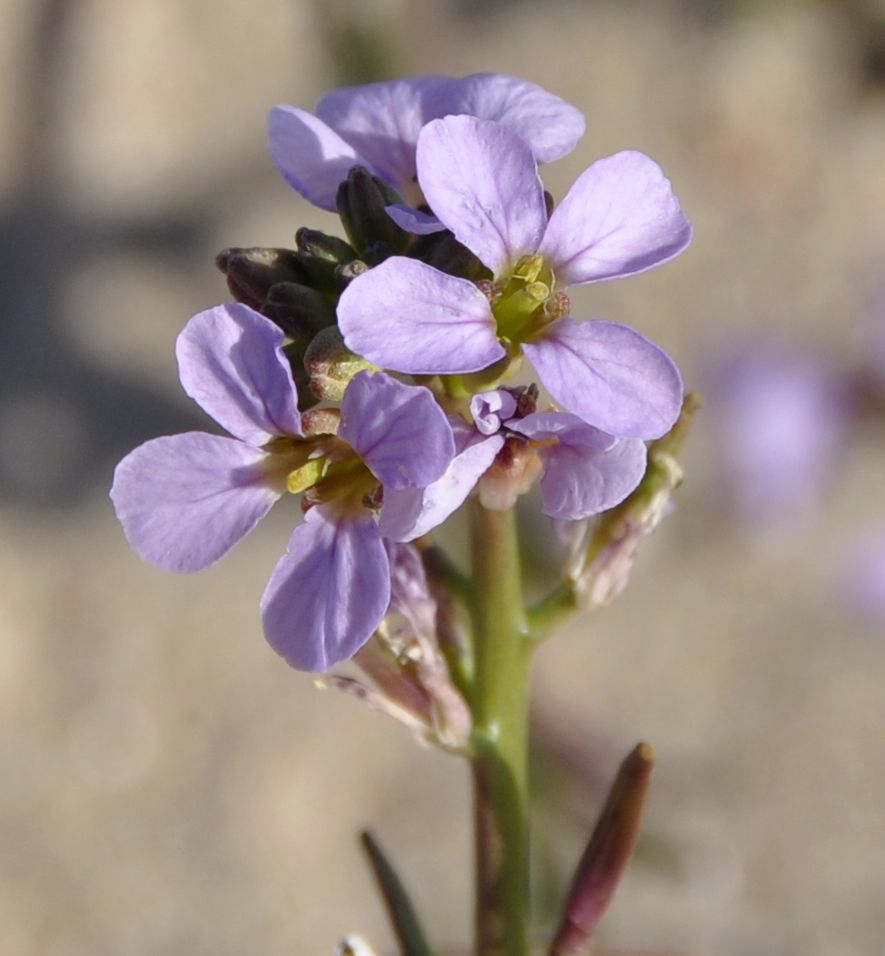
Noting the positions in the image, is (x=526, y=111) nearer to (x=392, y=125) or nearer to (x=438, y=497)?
(x=392, y=125)

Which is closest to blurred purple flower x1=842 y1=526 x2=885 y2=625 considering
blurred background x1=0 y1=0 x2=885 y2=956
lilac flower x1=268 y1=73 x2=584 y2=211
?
blurred background x1=0 y1=0 x2=885 y2=956

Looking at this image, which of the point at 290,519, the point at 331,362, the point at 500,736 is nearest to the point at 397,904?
the point at 500,736

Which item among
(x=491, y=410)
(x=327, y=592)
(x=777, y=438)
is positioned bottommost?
(x=777, y=438)

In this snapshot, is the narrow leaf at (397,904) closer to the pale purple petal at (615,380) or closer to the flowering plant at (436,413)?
the flowering plant at (436,413)

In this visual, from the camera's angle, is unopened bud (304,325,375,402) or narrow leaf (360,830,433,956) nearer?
unopened bud (304,325,375,402)

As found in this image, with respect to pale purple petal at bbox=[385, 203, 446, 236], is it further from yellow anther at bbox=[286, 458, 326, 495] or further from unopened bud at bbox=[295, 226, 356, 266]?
yellow anther at bbox=[286, 458, 326, 495]

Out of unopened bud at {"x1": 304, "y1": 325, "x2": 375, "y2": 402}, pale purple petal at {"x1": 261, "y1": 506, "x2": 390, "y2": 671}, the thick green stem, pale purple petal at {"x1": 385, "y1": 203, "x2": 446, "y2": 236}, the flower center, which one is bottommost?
the thick green stem

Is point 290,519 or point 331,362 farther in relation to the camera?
point 290,519

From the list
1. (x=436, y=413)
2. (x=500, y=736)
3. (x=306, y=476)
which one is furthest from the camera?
(x=500, y=736)

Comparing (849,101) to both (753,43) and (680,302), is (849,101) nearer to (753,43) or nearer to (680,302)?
(753,43)
